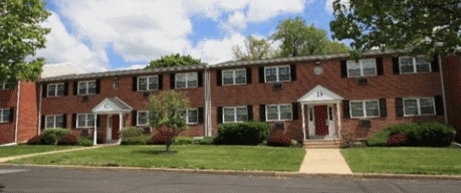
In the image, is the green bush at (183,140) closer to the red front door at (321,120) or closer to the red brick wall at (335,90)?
the red brick wall at (335,90)

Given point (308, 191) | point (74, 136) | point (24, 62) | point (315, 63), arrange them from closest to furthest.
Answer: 1. point (308, 191)
2. point (24, 62)
3. point (315, 63)
4. point (74, 136)

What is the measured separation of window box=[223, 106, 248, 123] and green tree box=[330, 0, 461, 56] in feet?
60.0

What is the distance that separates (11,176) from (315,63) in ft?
59.0

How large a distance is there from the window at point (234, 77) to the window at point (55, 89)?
44.0 feet

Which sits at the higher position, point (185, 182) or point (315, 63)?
point (315, 63)

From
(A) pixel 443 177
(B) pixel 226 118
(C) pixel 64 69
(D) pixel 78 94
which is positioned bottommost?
(A) pixel 443 177

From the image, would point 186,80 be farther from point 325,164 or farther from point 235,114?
point 325,164

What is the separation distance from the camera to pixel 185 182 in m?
10.6

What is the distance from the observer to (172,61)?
1821 inches

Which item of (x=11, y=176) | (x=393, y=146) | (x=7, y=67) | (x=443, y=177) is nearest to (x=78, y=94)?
(x=11, y=176)

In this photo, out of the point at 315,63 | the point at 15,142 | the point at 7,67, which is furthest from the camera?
the point at 15,142

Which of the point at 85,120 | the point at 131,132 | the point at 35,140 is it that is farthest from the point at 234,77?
the point at 35,140

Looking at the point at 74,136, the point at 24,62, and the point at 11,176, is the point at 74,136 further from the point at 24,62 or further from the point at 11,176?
the point at 24,62

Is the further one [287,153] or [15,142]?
[15,142]
